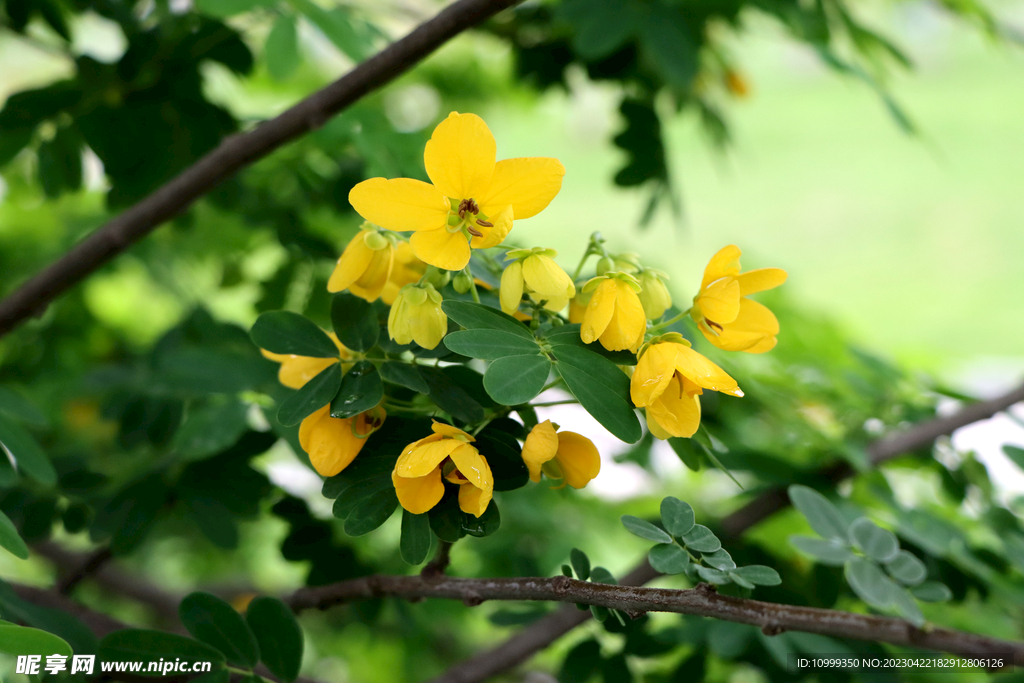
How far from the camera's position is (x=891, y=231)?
16.5ft

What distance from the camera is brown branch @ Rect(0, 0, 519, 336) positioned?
1.47 feet

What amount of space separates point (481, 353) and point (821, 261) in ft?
15.6

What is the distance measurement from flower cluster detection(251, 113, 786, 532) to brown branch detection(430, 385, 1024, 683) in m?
0.23

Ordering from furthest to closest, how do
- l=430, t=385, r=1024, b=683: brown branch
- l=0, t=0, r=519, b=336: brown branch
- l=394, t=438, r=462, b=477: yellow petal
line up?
1. l=430, t=385, r=1024, b=683: brown branch
2. l=0, t=0, r=519, b=336: brown branch
3. l=394, t=438, r=462, b=477: yellow petal

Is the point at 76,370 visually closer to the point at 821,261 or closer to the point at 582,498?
the point at 582,498

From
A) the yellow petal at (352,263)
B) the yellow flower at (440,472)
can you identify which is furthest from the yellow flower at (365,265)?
the yellow flower at (440,472)

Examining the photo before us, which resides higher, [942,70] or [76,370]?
[76,370]

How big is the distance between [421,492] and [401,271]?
14 centimetres

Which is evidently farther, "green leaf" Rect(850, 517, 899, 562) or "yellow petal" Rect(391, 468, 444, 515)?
"green leaf" Rect(850, 517, 899, 562)

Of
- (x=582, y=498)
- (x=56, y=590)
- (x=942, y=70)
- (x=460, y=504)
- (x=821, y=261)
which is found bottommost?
(x=821, y=261)

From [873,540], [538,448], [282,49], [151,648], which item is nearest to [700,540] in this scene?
[538,448]

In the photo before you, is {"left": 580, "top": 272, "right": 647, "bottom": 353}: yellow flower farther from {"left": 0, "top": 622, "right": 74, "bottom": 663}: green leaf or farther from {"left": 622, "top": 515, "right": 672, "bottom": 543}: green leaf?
{"left": 0, "top": 622, "right": 74, "bottom": 663}: green leaf

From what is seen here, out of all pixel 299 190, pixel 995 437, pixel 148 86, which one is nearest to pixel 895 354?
pixel 995 437

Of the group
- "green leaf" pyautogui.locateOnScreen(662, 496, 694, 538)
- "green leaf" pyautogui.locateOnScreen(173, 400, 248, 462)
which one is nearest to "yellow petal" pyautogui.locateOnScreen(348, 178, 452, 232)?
"green leaf" pyautogui.locateOnScreen(662, 496, 694, 538)
